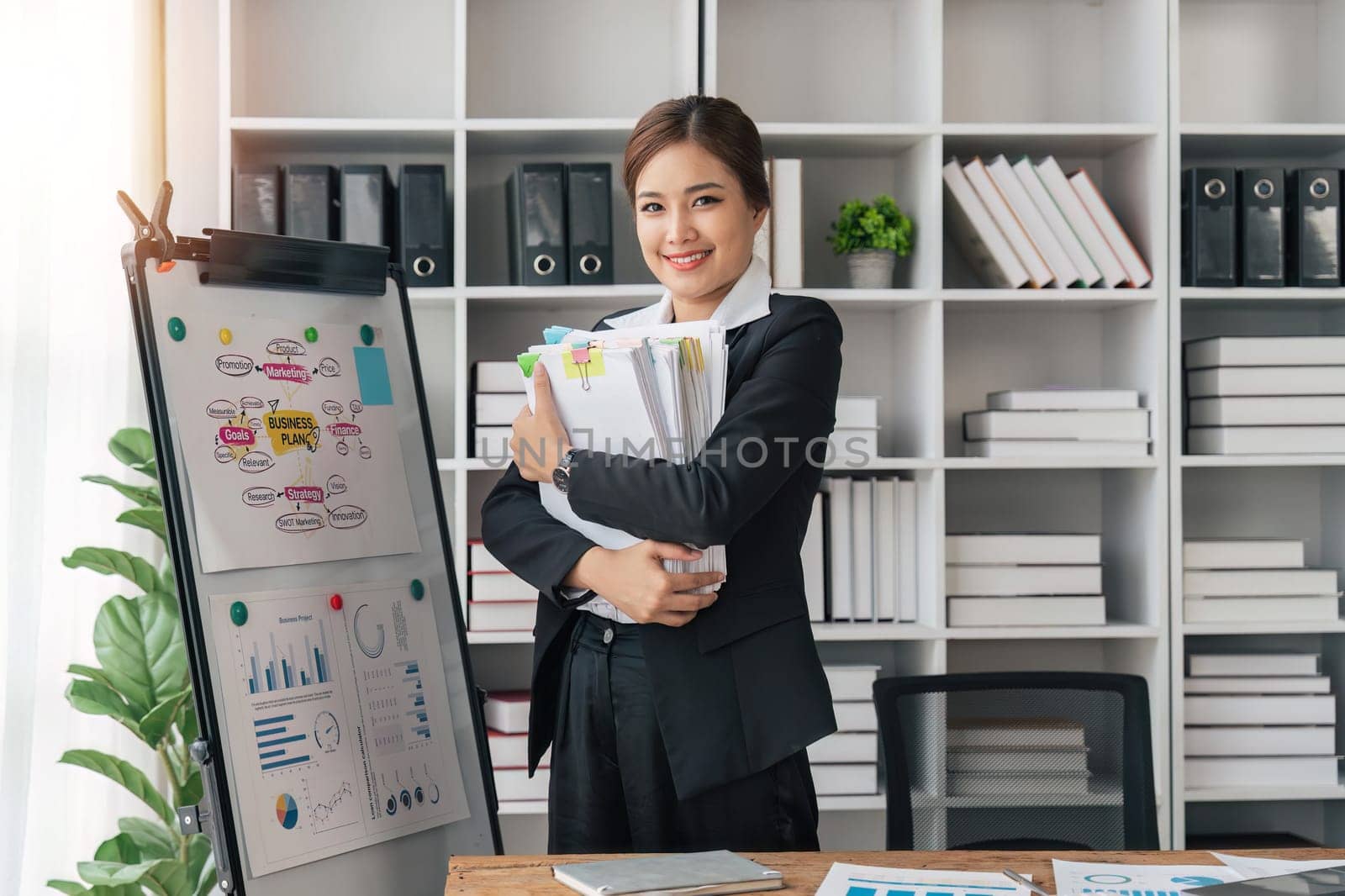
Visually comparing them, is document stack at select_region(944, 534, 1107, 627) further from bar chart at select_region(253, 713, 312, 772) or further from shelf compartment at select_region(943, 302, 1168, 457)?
bar chart at select_region(253, 713, 312, 772)

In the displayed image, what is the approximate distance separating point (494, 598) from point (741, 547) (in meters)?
1.10

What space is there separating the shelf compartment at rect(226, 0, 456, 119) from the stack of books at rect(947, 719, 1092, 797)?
6.29 ft

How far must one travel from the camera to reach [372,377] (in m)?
1.66

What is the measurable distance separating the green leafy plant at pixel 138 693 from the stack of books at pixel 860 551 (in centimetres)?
130

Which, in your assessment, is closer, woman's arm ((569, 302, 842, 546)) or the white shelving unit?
woman's arm ((569, 302, 842, 546))

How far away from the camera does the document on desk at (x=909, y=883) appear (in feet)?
3.23

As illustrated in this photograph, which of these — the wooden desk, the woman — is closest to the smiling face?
the woman

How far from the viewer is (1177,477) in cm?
237

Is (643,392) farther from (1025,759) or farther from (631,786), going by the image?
(1025,759)

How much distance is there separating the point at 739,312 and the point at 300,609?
0.75 metres

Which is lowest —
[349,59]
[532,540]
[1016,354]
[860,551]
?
[860,551]

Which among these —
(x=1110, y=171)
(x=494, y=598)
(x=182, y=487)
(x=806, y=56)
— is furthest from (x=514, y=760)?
(x=1110, y=171)

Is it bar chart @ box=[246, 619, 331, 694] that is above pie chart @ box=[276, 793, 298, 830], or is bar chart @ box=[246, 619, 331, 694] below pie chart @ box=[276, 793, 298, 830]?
above

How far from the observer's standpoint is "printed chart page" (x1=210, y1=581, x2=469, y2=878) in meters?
1.40
